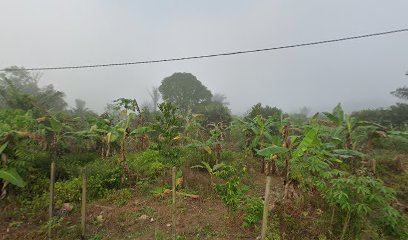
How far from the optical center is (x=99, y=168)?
626 cm

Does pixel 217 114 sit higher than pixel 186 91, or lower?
lower

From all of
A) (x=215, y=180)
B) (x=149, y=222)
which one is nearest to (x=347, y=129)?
(x=215, y=180)

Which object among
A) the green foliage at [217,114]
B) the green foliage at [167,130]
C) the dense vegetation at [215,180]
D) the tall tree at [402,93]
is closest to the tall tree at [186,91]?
the green foliage at [217,114]

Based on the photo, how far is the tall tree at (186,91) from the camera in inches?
1271

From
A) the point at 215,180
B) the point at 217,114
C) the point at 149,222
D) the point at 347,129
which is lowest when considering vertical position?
the point at 149,222

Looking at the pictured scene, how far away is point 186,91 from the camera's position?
32656mm

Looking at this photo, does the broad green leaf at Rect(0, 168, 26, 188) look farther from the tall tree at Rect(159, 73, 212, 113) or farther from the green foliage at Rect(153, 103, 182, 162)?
the tall tree at Rect(159, 73, 212, 113)

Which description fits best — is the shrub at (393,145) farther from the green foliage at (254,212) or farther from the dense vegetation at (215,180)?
the green foliage at (254,212)

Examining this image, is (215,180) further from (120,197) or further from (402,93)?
(402,93)

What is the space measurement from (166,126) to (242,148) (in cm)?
412

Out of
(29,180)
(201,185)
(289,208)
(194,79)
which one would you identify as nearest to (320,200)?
(289,208)

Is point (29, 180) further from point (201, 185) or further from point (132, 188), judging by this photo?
point (201, 185)

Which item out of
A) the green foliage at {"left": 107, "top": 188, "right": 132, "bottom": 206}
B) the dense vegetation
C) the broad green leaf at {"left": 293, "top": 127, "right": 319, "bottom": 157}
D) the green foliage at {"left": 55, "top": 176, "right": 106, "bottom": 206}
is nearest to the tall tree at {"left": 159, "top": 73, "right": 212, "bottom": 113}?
the dense vegetation

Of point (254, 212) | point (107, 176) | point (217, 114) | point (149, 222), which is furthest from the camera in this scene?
point (217, 114)
